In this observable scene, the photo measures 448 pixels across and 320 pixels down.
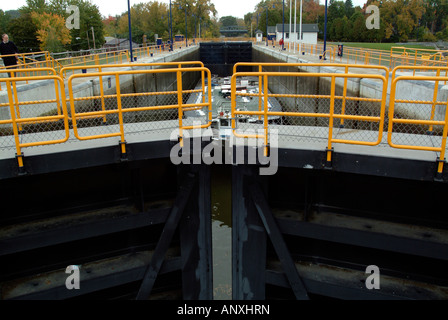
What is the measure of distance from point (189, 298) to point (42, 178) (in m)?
3.12

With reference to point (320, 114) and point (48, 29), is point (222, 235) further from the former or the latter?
point (48, 29)

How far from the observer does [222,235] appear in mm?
12219

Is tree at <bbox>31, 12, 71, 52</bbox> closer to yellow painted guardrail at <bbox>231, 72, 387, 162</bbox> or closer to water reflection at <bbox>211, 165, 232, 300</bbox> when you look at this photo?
water reflection at <bbox>211, 165, 232, 300</bbox>

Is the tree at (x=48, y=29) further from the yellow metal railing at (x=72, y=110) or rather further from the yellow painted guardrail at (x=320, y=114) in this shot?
the yellow painted guardrail at (x=320, y=114)

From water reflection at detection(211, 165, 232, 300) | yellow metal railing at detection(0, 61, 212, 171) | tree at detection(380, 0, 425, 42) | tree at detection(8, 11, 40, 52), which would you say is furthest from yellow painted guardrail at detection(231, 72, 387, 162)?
tree at detection(380, 0, 425, 42)

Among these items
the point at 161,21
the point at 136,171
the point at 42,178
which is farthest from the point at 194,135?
the point at 161,21

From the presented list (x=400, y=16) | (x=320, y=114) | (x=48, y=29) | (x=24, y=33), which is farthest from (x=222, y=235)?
(x=400, y=16)

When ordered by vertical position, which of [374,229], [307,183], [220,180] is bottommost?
[220,180]

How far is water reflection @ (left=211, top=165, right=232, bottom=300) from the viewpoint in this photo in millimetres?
9555

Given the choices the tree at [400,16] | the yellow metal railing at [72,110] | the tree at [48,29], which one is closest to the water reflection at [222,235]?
the yellow metal railing at [72,110]

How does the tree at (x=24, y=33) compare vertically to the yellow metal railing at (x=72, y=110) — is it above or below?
above

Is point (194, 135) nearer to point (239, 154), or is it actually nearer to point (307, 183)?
point (239, 154)

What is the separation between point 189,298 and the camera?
6535 mm

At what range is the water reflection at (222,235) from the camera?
376 inches
